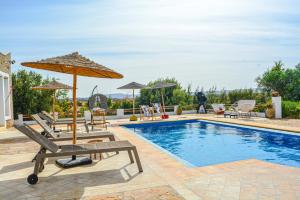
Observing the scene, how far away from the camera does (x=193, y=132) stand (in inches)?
526

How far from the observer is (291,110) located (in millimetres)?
15344

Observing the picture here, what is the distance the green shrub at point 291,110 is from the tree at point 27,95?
14750 millimetres

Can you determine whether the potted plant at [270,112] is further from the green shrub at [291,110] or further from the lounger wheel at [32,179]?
the lounger wheel at [32,179]

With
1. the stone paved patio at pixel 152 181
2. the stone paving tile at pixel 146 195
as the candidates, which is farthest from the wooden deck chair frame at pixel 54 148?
the stone paving tile at pixel 146 195

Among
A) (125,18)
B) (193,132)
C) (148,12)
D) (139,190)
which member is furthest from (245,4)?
(139,190)

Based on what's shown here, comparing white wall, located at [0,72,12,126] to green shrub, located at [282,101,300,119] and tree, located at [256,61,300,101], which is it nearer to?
green shrub, located at [282,101,300,119]

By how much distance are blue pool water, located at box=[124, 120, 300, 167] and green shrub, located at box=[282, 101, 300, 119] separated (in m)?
3.93

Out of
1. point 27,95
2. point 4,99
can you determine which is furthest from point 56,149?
point 27,95

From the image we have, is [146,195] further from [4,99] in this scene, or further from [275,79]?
[275,79]

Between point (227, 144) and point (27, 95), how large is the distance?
532 inches

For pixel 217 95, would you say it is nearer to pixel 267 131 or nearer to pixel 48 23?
pixel 267 131

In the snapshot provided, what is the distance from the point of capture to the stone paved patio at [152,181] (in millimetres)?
4117

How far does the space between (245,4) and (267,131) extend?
5.11 metres

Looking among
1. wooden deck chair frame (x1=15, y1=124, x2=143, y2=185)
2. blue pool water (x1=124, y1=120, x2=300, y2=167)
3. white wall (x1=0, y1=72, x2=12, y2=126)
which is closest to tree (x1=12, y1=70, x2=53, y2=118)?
white wall (x1=0, y1=72, x2=12, y2=126)
